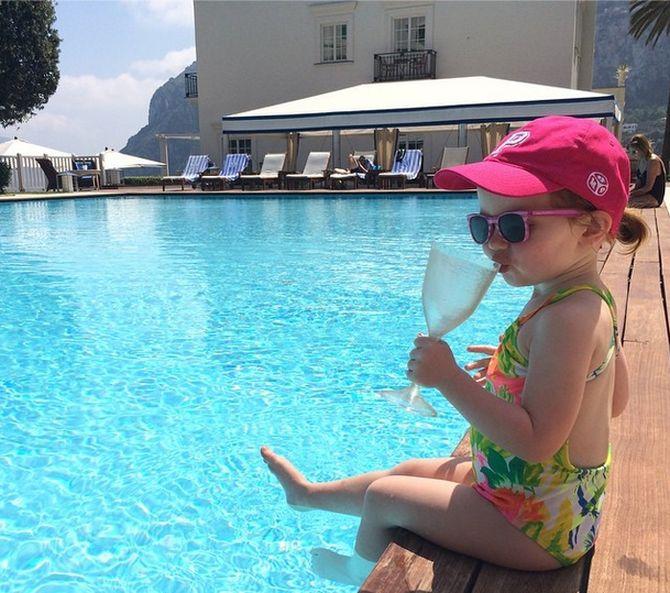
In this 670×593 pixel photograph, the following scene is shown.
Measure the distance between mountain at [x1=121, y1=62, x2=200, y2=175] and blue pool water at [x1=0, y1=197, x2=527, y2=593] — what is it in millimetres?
92829

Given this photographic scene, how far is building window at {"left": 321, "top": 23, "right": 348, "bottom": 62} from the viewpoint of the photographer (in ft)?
75.6

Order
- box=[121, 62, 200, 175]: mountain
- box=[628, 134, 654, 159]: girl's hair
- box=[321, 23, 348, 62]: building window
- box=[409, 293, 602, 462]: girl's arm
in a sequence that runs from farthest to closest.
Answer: box=[121, 62, 200, 175]: mountain, box=[321, 23, 348, 62]: building window, box=[628, 134, 654, 159]: girl's hair, box=[409, 293, 602, 462]: girl's arm

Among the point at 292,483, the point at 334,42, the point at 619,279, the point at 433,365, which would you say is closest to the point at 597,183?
the point at 433,365

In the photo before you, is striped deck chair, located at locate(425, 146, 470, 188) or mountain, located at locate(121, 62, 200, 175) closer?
striped deck chair, located at locate(425, 146, 470, 188)

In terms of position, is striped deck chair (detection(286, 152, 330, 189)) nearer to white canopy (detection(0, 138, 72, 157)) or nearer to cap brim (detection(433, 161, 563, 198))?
white canopy (detection(0, 138, 72, 157))

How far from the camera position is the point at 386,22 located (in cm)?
2203

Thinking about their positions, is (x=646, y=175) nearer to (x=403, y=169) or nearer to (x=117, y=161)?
(x=403, y=169)

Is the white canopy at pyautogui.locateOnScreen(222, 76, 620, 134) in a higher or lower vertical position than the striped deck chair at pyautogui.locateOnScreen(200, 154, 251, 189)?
higher

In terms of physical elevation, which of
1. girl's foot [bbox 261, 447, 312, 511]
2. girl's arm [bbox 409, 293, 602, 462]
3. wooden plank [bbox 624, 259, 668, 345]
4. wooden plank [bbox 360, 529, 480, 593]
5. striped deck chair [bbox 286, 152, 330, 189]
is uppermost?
striped deck chair [bbox 286, 152, 330, 189]

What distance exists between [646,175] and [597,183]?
897 cm

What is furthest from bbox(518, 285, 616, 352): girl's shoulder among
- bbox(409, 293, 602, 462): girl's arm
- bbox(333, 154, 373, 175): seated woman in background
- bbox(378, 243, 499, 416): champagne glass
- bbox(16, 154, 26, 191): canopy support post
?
bbox(16, 154, 26, 191): canopy support post

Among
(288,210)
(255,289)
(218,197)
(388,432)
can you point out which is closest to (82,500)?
(388,432)

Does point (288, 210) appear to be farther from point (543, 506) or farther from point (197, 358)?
point (543, 506)

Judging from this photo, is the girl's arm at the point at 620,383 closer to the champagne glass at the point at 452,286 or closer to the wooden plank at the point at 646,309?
the champagne glass at the point at 452,286
